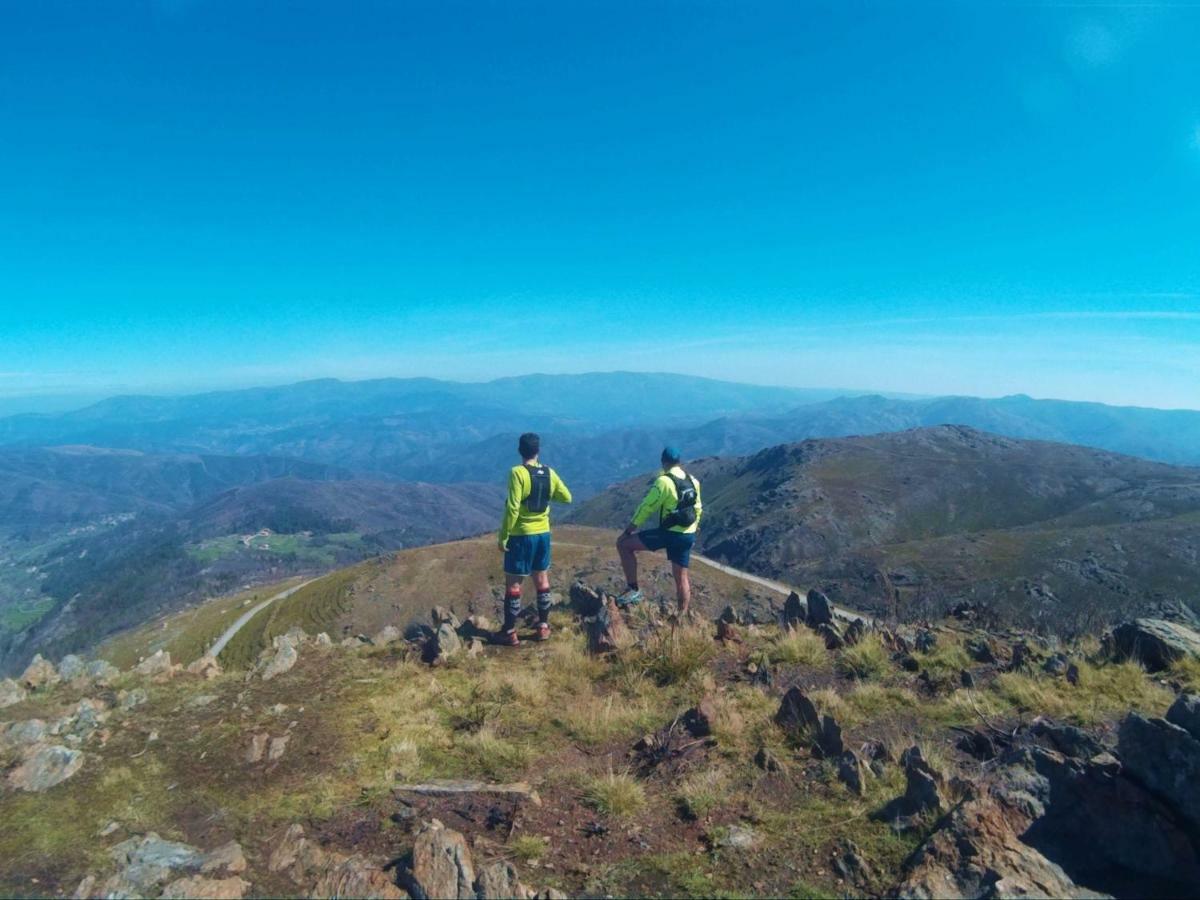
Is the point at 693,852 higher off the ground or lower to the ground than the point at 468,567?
higher

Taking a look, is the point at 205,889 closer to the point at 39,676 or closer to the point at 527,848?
the point at 527,848

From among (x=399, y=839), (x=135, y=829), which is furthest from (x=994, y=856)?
(x=135, y=829)

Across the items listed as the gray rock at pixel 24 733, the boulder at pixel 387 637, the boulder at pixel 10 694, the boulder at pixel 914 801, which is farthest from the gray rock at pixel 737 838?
the boulder at pixel 10 694

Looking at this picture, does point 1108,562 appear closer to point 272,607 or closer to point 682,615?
point 682,615

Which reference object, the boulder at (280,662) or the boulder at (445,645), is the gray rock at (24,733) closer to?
the boulder at (280,662)

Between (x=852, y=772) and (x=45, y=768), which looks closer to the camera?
(x=852, y=772)

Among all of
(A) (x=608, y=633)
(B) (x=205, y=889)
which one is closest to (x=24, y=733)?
(B) (x=205, y=889)

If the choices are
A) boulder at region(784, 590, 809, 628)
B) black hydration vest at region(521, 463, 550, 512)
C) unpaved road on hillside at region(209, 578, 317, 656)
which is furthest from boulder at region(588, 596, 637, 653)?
unpaved road on hillside at region(209, 578, 317, 656)
